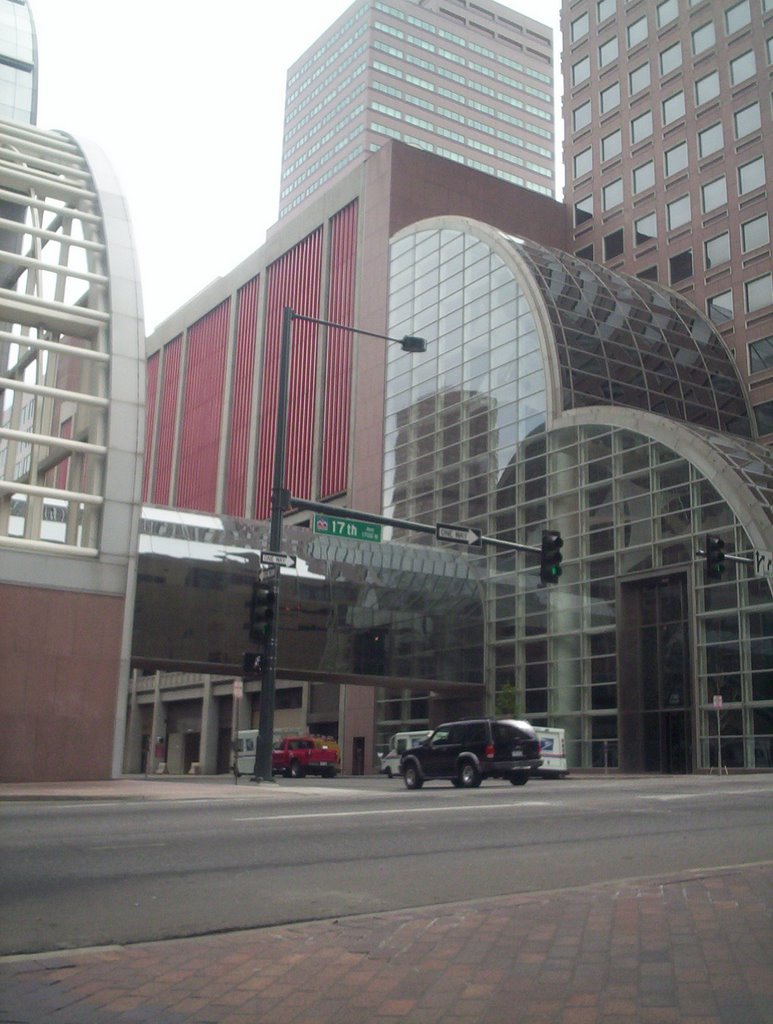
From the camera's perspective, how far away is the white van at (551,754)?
35.1 meters

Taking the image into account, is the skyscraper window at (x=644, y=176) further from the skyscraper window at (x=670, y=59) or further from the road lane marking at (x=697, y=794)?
the road lane marking at (x=697, y=794)

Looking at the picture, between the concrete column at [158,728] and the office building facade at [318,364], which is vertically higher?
the office building facade at [318,364]

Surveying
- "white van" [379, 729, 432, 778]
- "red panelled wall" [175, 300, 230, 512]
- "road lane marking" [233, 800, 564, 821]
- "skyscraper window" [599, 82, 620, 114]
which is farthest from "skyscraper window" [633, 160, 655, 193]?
"road lane marking" [233, 800, 564, 821]

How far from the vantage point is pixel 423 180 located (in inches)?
2441

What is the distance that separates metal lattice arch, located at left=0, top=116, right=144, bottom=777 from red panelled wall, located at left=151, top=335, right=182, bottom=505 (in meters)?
49.1

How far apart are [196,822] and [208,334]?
6966 centimetres

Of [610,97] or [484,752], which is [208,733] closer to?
[484,752]

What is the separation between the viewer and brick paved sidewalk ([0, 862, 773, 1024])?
15.2 feet

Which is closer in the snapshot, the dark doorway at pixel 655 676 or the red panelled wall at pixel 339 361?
the dark doorway at pixel 655 676

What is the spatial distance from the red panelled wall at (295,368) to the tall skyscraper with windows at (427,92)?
58738mm

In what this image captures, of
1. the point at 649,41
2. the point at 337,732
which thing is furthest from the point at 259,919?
the point at 649,41

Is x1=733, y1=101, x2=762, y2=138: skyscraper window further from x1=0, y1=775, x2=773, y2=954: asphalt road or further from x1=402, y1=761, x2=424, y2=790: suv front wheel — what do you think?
x1=0, y1=775, x2=773, y2=954: asphalt road

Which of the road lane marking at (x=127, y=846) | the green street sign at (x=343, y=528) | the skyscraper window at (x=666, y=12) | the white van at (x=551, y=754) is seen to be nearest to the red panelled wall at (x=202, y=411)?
the skyscraper window at (x=666, y=12)

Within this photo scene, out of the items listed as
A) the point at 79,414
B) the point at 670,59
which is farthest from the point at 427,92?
the point at 79,414
